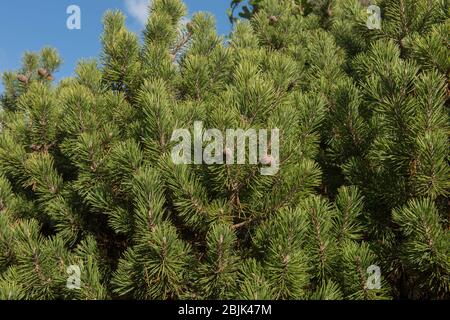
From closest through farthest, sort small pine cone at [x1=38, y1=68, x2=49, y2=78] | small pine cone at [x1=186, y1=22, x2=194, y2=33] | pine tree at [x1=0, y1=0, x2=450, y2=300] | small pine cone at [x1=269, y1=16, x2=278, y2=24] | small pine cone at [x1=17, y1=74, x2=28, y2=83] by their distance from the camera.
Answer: pine tree at [x1=0, y1=0, x2=450, y2=300] → small pine cone at [x1=186, y1=22, x2=194, y2=33] → small pine cone at [x1=269, y1=16, x2=278, y2=24] → small pine cone at [x1=17, y1=74, x2=28, y2=83] → small pine cone at [x1=38, y1=68, x2=49, y2=78]

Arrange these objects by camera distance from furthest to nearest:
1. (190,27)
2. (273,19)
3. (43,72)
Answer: (43,72) → (273,19) → (190,27)

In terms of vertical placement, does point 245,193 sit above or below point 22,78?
below

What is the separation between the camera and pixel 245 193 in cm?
201

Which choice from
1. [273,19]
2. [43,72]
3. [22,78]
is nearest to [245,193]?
[273,19]

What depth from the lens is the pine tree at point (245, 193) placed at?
72.6 inches

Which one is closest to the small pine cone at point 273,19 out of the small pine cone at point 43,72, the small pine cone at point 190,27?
the small pine cone at point 190,27

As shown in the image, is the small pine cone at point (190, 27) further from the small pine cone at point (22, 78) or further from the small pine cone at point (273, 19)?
the small pine cone at point (22, 78)

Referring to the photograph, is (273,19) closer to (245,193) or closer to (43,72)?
(245,193)

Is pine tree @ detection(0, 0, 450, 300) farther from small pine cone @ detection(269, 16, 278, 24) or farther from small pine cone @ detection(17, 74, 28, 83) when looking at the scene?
small pine cone @ detection(17, 74, 28, 83)

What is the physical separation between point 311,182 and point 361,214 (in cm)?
30

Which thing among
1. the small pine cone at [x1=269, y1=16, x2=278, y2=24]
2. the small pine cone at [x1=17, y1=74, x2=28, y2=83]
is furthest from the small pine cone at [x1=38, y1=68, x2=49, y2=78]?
the small pine cone at [x1=269, y1=16, x2=278, y2=24]

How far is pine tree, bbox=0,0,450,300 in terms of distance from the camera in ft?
6.05

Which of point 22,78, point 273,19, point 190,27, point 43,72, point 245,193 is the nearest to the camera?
point 245,193

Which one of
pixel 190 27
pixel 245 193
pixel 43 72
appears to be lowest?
pixel 245 193
